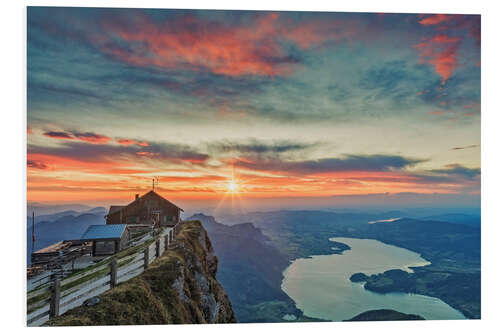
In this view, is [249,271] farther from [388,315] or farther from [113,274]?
[113,274]

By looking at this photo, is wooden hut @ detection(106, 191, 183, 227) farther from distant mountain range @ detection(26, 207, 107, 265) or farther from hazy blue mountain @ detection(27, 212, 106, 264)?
hazy blue mountain @ detection(27, 212, 106, 264)

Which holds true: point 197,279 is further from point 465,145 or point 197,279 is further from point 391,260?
point 391,260

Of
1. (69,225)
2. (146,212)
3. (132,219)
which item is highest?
(146,212)

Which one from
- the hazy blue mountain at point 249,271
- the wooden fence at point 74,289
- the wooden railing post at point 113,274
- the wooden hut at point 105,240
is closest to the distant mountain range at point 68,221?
the wooden hut at point 105,240

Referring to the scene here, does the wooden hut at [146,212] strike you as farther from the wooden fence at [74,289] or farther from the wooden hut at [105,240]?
the wooden fence at [74,289]

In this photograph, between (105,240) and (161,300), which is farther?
(105,240)

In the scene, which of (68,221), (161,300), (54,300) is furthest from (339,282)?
(54,300)

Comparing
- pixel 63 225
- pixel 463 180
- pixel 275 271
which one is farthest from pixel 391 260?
pixel 275 271
